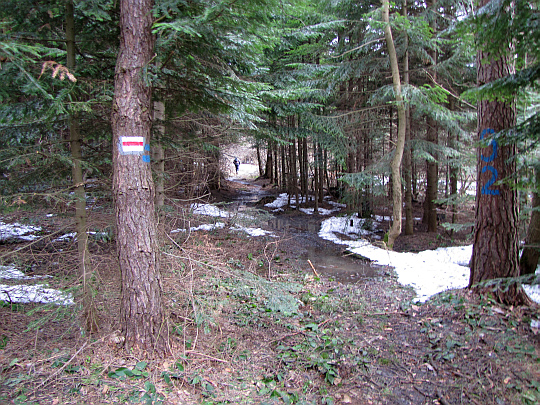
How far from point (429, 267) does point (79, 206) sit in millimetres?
7876

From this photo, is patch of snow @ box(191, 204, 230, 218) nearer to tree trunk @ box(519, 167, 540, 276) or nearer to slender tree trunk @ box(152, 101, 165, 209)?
slender tree trunk @ box(152, 101, 165, 209)

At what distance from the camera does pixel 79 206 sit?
13.5 ft

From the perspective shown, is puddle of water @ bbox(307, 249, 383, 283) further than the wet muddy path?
No

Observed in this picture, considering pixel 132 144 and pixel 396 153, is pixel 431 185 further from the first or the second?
pixel 132 144

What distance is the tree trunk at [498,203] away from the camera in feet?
17.0

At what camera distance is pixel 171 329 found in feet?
13.3

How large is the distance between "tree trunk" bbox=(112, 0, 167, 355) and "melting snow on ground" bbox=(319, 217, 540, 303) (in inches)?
194

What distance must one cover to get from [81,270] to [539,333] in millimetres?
5916

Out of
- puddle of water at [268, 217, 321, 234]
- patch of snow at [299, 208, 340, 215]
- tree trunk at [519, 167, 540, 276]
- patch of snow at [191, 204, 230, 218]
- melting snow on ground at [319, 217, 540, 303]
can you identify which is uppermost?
patch of snow at [191, 204, 230, 218]

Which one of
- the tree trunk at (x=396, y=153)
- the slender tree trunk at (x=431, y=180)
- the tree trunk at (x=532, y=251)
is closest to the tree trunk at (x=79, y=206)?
the tree trunk at (x=532, y=251)

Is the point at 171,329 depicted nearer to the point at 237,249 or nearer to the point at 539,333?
the point at 539,333

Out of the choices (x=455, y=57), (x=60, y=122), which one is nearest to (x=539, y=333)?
(x=60, y=122)

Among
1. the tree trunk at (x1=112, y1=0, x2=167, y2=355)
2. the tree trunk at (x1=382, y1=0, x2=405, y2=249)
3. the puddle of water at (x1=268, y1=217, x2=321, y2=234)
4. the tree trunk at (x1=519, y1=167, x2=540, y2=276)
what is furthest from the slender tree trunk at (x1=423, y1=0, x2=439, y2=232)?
the tree trunk at (x1=112, y1=0, x2=167, y2=355)

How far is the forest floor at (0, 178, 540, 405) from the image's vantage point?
3314 mm
